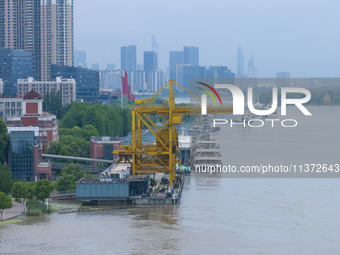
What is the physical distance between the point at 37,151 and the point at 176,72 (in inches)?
2302

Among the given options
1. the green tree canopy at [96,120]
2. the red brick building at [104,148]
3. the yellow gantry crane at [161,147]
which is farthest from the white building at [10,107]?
the yellow gantry crane at [161,147]

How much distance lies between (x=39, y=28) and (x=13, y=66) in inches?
194

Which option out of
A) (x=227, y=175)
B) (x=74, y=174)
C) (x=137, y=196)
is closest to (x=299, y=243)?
(x=137, y=196)

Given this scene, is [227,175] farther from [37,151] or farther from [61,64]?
[61,64]

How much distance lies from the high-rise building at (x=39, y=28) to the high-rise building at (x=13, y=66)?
3.19 meters

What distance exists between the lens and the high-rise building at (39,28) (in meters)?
54.8

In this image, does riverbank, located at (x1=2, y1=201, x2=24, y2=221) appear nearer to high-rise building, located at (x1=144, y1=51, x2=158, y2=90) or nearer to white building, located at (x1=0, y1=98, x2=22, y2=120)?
white building, located at (x1=0, y1=98, x2=22, y2=120)

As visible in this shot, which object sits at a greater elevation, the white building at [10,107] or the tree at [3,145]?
the white building at [10,107]

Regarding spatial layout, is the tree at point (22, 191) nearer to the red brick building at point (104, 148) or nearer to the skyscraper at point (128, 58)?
the red brick building at point (104, 148)

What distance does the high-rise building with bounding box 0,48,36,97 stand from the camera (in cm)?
5078

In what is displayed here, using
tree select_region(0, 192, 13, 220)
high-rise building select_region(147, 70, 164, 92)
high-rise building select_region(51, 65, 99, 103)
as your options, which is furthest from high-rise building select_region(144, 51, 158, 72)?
tree select_region(0, 192, 13, 220)

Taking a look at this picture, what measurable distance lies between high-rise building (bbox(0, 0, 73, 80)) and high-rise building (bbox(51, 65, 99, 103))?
2.27 m

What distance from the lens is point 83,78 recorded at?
53906 mm

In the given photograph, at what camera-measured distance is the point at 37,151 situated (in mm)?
18391
